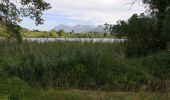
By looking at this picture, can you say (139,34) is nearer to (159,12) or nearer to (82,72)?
(159,12)

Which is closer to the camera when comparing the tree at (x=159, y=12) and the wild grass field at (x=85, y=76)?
the wild grass field at (x=85, y=76)

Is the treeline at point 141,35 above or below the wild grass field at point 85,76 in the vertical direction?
above

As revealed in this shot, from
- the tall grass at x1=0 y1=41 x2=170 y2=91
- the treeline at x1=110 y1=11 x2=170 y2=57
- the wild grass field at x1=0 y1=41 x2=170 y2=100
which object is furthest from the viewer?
the treeline at x1=110 y1=11 x2=170 y2=57

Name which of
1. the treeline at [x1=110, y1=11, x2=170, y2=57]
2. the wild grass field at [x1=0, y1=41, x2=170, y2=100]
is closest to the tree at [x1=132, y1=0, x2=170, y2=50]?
the treeline at [x1=110, y1=11, x2=170, y2=57]

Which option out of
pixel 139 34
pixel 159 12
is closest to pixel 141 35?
pixel 139 34

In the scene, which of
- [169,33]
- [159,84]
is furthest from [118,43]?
[159,84]

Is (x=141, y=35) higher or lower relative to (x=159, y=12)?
lower

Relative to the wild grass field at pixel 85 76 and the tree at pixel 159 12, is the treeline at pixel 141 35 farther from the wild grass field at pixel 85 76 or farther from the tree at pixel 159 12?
the wild grass field at pixel 85 76

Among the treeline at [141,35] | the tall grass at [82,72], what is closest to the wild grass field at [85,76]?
the tall grass at [82,72]

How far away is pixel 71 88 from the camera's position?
Answer: 15.6 m

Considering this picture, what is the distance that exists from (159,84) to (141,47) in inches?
291

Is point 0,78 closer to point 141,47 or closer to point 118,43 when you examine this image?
point 141,47

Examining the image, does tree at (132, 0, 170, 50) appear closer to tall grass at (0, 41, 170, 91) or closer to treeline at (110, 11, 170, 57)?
treeline at (110, 11, 170, 57)

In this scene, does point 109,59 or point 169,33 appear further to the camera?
point 169,33
